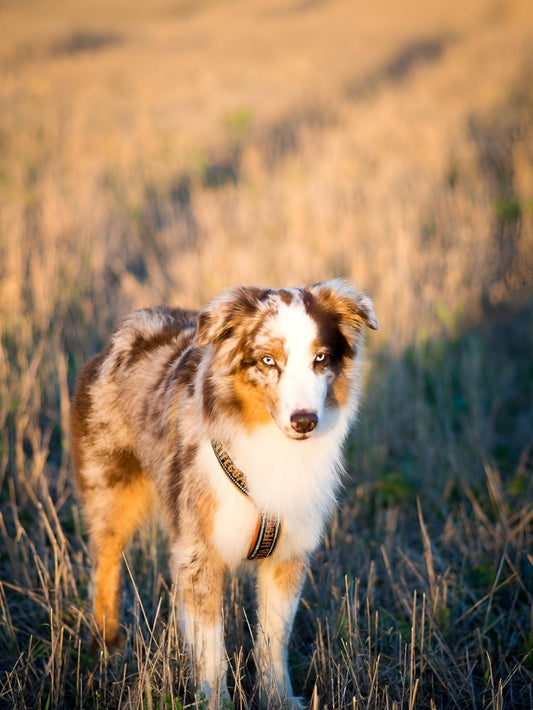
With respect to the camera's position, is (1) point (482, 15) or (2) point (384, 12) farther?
(2) point (384, 12)

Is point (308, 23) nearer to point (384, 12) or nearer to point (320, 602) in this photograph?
point (384, 12)

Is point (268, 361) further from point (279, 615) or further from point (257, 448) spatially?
point (279, 615)

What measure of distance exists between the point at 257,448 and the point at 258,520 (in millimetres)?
294

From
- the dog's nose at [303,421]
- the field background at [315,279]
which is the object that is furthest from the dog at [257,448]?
the field background at [315,279]

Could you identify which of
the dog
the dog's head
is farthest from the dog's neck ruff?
the dog's head

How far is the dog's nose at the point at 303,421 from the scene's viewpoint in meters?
2.44

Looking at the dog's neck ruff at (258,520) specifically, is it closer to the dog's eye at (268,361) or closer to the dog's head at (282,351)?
the dog's head at (282,351)

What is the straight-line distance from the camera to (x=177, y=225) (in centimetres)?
821

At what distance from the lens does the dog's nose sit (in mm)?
2439

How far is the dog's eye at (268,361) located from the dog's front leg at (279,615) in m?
0.89

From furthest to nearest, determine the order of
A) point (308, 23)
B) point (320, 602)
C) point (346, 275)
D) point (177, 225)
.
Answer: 1. point (308, 23)
2. point (177, 225)
3. point (346, 275)
4. point (320, 602)

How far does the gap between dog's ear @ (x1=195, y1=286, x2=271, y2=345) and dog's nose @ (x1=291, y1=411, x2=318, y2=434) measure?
49 centimetres

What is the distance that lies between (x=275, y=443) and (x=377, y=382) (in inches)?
111

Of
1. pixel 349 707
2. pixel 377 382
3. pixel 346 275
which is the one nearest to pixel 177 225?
pixel 346 275
